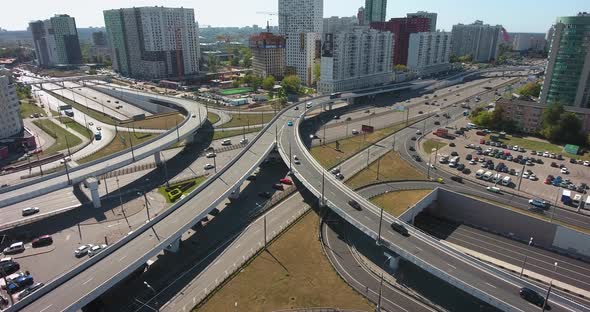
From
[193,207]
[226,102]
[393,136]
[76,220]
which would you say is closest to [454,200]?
[393,136]

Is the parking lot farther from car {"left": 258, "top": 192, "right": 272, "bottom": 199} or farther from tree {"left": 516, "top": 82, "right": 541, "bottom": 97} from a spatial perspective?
tree {"left": 516, "top": 82, "right": 541, "bottom": 97}

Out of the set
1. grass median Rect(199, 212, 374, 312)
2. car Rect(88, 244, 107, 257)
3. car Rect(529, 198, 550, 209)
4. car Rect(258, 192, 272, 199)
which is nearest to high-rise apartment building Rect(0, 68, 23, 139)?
car Rect(88, 244, 107, 257)

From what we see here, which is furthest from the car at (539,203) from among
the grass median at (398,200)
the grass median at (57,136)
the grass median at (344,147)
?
the grass median at (57,136)

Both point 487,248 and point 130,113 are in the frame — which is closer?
point 487,248

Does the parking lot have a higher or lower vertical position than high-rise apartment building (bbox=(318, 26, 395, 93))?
lower

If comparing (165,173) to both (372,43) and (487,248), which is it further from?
(372,43)

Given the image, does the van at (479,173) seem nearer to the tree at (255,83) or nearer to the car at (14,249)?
the car at (14,249)

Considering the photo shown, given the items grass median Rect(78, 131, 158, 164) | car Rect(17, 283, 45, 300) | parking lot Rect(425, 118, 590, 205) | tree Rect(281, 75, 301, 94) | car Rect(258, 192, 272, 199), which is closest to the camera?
car Rect(17, 283, 45, 300)
